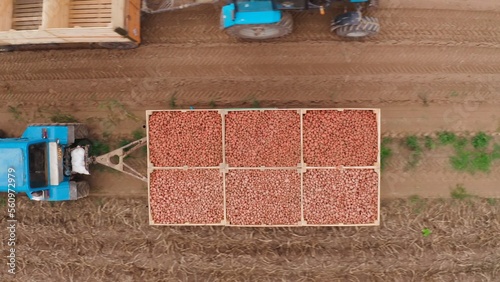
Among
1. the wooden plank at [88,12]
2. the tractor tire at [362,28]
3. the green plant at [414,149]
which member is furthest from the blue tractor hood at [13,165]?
the green plant at [414,149]

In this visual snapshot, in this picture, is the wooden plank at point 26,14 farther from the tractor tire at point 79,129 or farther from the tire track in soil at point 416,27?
the tire track in soil at point 416,27

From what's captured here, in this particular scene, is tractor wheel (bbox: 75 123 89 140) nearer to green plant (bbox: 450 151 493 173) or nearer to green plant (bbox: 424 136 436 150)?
green plant (bbox: 424 136 436 150)

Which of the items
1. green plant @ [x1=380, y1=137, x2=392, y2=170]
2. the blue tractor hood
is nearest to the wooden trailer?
the blue tractor hood

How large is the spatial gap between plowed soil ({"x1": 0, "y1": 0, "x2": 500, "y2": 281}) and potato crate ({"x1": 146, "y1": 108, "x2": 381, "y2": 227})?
791 mm

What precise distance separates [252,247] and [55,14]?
5671 mm

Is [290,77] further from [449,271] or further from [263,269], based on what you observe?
[449,271]

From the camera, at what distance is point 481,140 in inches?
332

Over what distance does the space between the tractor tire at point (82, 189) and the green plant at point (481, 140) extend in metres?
7.56

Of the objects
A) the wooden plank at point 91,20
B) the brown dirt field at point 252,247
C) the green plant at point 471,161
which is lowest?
the brown dirt field at point 252,247

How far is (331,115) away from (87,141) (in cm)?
486

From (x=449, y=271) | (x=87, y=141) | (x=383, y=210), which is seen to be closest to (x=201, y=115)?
(x=87, y=141)

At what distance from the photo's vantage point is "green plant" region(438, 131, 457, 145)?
8.48 meters

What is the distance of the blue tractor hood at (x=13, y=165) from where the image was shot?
7.90 metres

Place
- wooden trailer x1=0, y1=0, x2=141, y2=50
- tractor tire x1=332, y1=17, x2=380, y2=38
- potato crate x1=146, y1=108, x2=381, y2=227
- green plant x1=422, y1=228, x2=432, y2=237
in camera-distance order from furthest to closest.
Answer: green plant x1=422, y1=228, x2=432, y2=237
tractor tire x1=332, y1=17, x2=380, y2=38
potato crate x1=146, y1=108, x2=381, y2=227
wooden trailer x1=0, y1=0, x2=141, y2=50
